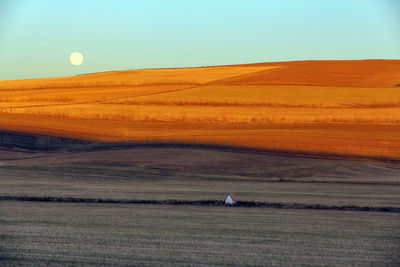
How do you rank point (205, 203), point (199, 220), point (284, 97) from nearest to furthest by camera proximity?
point (199, 220) → point (205, 203) → point (284, 97)

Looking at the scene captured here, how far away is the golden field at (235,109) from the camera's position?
959 inches

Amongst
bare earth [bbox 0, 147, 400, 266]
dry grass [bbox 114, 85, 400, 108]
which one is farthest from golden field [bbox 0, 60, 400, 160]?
bare earth [bbox 0, 147, 400, 266]

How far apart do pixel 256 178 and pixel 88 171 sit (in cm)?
646

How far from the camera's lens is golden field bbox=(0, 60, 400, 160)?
2436cm

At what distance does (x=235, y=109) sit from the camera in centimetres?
2962

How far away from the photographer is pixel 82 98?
35.9 m

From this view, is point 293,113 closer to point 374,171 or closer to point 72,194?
point 374,171

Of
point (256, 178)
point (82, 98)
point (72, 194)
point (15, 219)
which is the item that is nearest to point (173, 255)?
point (15, 219)

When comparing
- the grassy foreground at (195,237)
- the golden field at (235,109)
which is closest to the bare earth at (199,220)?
the grassy foreground at (195,237)

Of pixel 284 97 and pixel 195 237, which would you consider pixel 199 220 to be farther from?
pixel 284 97

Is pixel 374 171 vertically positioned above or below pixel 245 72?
below

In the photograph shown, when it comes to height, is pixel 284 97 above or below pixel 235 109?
above

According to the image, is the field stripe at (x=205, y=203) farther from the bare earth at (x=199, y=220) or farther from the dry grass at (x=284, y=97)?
the dry grass at (x=284, y=97)

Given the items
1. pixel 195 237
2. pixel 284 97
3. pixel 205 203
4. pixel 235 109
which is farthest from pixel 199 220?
pixel 284 97
